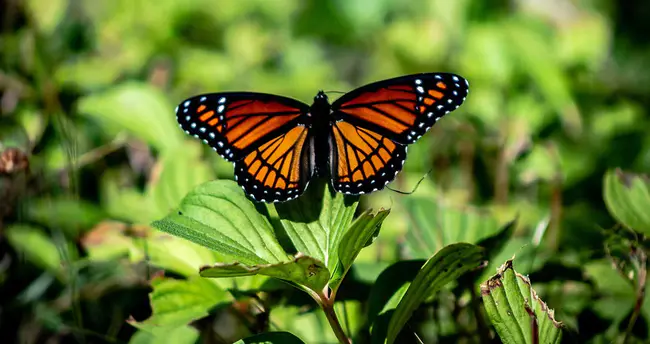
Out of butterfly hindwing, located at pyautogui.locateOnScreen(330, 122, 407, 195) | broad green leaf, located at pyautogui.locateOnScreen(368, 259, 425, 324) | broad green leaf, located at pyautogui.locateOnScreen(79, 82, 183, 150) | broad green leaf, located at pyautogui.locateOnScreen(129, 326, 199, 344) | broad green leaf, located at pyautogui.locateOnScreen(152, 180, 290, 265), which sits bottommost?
broad green leaf, located at pyautogui.locateOnScreen(129, 326, 199, 344)

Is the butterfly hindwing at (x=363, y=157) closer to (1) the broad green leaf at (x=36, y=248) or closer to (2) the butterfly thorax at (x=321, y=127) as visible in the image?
(2) the butterfly thorax at (x=321, y=127)

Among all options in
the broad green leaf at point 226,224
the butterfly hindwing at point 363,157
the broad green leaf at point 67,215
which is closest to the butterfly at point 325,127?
the butterfly hindwing at point 363,157

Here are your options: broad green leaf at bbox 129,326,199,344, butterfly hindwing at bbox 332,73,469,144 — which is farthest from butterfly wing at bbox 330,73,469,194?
broad green leaf at bbox 129,326,199,344


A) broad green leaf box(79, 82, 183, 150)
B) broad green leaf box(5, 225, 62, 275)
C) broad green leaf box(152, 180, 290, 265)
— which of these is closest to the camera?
broad green leaf box(152, 180, 290, 265)

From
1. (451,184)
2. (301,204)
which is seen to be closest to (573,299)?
(301,204)

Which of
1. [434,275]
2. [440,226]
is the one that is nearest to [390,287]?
[434,275]

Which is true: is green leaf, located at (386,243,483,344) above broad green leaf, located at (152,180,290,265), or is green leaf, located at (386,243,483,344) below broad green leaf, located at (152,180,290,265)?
below

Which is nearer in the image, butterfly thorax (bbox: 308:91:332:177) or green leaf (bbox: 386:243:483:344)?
green leaf (bbox: 386:243:483:344)

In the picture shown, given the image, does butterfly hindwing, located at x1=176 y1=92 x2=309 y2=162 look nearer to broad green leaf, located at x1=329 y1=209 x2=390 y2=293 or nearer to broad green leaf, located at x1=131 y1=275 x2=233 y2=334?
broad green leaf, located at x1=131 y1=275 x2=233 y2=334
